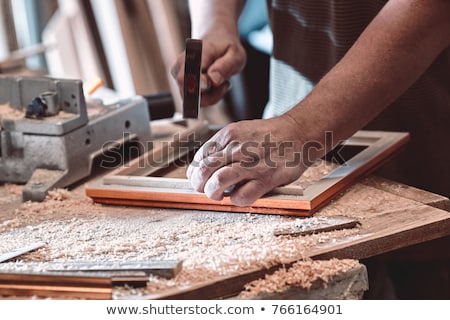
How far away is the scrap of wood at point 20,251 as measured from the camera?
3.85ft

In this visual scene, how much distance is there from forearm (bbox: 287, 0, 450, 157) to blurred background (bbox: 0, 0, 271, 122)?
181 cm

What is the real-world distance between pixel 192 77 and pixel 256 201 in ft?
0.95

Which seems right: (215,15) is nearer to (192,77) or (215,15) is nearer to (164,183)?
(192,77)

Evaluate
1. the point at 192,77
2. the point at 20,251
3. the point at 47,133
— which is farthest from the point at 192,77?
the point at 20,251

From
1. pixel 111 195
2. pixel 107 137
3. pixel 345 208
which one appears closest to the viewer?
pixel 345 208

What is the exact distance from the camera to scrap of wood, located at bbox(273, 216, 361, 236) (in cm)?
121

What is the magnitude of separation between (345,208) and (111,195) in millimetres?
455

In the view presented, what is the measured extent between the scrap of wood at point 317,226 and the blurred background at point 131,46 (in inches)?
78.4

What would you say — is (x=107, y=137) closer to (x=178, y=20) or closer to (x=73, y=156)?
(x=73, y=156)

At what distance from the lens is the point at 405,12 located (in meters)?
1.33

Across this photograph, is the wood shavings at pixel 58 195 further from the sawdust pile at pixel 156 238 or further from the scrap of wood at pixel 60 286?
the scrap of wood at pixel 60 286

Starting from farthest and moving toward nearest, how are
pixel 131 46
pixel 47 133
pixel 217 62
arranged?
pixel 131 46, pixel 217 62, pixel 47 133

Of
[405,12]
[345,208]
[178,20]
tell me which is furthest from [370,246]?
[178,20]

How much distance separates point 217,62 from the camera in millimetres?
1664
